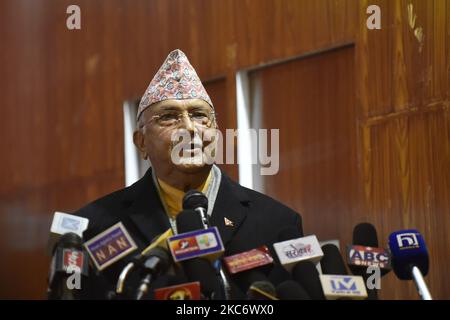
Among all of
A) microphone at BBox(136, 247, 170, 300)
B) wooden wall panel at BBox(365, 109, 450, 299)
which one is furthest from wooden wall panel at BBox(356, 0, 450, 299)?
microphone at BBox(136, 247, 170, 300)

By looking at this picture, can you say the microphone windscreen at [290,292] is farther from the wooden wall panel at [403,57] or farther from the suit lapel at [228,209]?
the wooden wall panel at [403,57]

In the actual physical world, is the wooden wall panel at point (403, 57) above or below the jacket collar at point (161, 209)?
above

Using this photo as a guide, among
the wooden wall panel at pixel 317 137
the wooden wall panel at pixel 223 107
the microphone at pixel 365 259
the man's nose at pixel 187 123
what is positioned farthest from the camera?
the wooden wall panel at pixel 223 107

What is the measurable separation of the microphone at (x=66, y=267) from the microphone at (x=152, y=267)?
20 centimetres

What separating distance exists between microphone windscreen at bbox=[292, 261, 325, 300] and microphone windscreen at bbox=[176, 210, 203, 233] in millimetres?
308

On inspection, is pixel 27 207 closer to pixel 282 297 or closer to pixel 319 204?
pixel 319 204

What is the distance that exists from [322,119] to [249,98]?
2.13 feet

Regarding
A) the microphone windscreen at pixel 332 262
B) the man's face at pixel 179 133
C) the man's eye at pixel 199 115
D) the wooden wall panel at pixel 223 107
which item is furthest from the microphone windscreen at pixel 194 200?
the wooden wall panel at pixel 223 107

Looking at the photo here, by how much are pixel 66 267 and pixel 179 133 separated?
39.9 inches

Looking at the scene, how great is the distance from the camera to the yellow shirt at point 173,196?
359cm

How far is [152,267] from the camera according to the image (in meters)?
2.64
